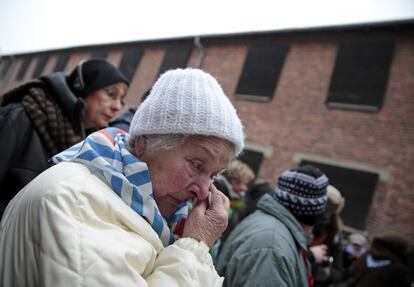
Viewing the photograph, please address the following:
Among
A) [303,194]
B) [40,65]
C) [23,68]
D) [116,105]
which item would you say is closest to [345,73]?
[303,194]

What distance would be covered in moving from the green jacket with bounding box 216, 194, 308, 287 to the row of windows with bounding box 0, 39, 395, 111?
678 cm

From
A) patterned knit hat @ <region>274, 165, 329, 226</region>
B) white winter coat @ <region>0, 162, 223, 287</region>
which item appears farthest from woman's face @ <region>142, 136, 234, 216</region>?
patterned knit hat @ <region>274, 165, 329, 226</region>

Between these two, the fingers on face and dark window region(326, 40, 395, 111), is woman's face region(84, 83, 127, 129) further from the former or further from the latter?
dark window region(326, 40, 395, 111)

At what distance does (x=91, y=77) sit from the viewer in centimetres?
236

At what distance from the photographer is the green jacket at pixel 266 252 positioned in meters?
1.62

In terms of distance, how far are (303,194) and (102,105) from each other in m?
1.64

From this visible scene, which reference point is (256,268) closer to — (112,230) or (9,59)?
(112,230)

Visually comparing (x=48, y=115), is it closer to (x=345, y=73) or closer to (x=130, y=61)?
(x=345, y=73)

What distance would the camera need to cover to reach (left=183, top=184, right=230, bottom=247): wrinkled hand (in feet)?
3.76

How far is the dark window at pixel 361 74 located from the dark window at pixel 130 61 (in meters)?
8.81

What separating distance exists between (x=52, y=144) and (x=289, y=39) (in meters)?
8.92

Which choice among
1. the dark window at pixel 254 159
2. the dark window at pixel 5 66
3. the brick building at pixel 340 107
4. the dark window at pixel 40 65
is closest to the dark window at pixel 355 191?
the brick building at pixel 340 107

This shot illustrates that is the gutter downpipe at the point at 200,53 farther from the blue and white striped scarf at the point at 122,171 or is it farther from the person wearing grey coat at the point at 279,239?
the blue and white striped scarf at the point at 122,171

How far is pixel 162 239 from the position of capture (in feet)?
3.85
